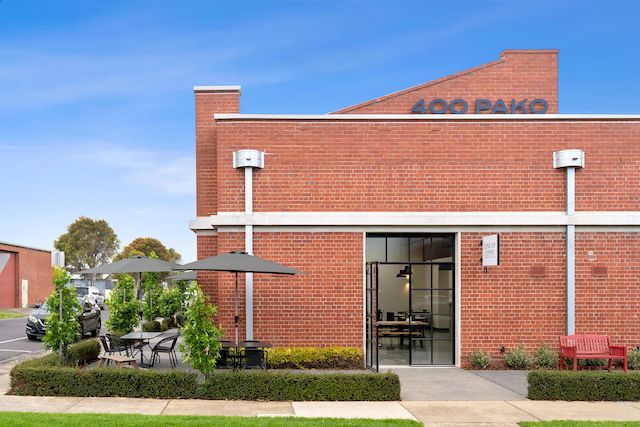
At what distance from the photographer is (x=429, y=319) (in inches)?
594

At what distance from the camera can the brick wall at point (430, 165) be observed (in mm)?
14758

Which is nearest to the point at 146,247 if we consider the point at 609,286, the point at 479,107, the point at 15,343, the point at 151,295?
the point at 151,295

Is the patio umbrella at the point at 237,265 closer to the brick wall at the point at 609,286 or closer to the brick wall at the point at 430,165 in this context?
the brick wall at the point at 430,165

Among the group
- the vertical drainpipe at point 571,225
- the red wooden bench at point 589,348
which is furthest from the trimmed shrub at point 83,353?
the vertical drainpipe at point 571,225

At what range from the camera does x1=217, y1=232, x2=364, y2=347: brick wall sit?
47.4 feet

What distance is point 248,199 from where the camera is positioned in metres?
14.6

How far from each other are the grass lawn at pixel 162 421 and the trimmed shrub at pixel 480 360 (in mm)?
5688

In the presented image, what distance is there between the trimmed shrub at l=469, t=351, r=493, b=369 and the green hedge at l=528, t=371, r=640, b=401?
3136 millimetres

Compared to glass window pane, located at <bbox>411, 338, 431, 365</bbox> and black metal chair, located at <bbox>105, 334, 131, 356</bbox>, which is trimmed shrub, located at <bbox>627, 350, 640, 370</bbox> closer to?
glass window pane, located at <bbox>411, 338, 431, 365</bbox>

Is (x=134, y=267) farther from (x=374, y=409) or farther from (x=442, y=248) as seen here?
(x=442, y=248)

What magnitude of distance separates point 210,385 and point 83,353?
4.71 meters

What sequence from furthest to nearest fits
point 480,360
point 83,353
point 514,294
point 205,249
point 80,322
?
→ point 80,322
point 205,249
point 514,294
point 480,360
point 83,353

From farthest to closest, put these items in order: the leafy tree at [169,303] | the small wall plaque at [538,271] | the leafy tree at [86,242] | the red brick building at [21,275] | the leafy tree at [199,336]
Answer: the leafy tree at [86,242], the red brick building at [21,275], the leafy tree at [169,303], the small wall plaque at [538,271], the leafy tree at [199,336]

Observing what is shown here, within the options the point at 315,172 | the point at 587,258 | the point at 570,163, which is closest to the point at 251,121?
the point at 315,172
